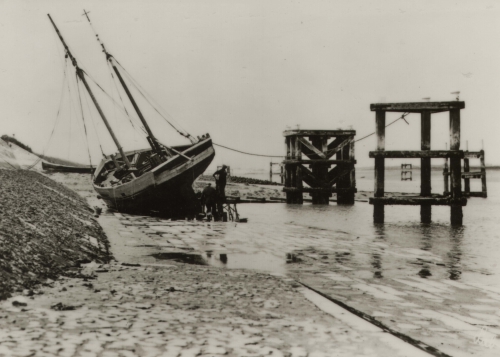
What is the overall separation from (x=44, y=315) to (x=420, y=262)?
20.4 feet

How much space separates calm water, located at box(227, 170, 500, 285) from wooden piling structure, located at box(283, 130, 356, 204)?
13.8 feet

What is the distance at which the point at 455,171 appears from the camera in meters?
15.7

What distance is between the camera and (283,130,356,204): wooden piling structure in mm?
24875

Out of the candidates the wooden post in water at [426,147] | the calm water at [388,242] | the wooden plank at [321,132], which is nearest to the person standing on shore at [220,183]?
the calm water at [388,242]

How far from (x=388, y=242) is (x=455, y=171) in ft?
14.3

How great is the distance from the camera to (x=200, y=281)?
261 inches

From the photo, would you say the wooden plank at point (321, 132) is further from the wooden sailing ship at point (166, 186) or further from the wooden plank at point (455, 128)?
the wooden plank at point (455, 128)

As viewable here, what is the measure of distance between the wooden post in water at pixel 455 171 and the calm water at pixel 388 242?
1.56 feet

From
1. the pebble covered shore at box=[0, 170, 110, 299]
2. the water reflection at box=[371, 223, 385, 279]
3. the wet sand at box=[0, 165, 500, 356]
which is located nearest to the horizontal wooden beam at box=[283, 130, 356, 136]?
the water reflection at box=[371, 223, 385, 279]

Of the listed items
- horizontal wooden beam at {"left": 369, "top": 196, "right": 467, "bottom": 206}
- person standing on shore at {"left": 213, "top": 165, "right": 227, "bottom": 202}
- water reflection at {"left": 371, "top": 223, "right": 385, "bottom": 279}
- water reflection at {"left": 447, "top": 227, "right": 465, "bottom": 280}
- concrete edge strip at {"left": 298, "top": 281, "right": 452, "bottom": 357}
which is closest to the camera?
concrete edge strip at {"left": 298, "top": 281, "right": 452, "bottom": 357}

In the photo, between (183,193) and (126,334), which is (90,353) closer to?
(126,334)

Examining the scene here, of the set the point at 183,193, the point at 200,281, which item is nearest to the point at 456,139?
the point at 183,193

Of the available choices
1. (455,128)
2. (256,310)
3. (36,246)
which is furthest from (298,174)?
(256,310)

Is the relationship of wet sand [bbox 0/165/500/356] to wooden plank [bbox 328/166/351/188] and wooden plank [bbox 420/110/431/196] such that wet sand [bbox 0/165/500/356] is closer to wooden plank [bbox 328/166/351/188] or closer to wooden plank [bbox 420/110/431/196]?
wooden plank [bbox 420/110/431/196]
